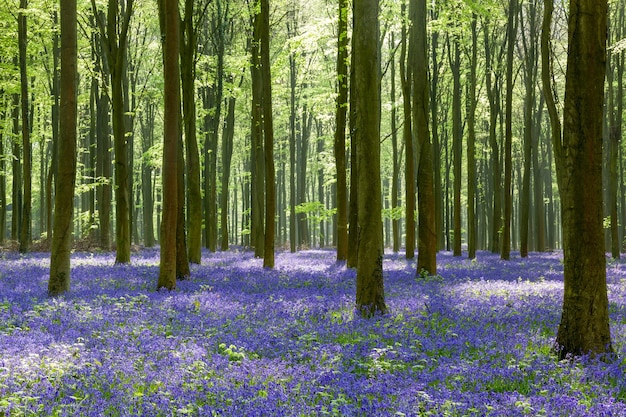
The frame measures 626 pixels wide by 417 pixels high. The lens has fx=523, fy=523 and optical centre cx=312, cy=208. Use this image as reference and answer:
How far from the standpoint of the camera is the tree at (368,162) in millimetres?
9695

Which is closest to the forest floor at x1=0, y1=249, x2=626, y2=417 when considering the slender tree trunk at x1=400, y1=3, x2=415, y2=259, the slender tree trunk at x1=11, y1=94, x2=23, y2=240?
the slender tree trunk at x1=400, y1=3, x2=415, y2=259

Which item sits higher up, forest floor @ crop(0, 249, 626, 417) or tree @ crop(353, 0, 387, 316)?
tree @ crop(353, 0, 387, 316)

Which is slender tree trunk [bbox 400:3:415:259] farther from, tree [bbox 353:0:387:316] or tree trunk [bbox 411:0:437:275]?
tree [bbox 353:0:387:316]

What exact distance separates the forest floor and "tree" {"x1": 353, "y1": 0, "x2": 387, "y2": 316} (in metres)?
0.58

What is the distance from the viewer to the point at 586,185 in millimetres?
6680

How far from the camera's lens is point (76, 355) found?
6266mm

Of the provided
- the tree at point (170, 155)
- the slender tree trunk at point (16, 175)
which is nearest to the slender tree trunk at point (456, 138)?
the tree at point (170, 155)

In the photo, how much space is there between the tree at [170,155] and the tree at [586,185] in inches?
346

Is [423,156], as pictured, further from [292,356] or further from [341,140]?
[292,356]

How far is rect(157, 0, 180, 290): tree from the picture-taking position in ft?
40.8

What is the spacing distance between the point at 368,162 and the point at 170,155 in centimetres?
527

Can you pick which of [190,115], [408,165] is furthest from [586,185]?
[408,165]

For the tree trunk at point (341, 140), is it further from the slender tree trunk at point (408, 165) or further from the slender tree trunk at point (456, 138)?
the slender tree trunk at point (456, 138)

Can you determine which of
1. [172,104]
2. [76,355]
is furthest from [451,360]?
[172,104]
